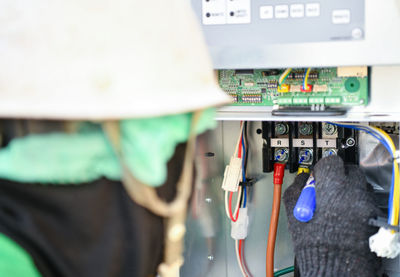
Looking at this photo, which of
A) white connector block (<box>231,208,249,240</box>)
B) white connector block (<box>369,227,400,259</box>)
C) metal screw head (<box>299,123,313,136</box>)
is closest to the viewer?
white connector block (<box>369,227,400,259</box>)

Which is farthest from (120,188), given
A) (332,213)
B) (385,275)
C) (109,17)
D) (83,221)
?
(385,275)

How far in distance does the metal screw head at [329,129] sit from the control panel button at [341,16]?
0.31 meters

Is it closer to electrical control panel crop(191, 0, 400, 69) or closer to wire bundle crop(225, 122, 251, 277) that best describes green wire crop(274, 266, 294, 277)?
wire bundle crop(225, 122, 251, 277)

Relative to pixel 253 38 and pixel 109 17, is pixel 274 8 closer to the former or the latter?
pixel 253 38

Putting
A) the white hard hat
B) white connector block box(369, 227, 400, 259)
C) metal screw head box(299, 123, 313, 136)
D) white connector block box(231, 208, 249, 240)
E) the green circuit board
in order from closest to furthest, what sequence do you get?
the white hard hat
white connector block box(369, 227, 400, 259)
the green circuit board
metal screw head box(299, 123, 313, 136)
white connector block box(231, 208, 249, 240)

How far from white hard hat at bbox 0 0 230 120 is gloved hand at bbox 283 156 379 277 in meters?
0.71

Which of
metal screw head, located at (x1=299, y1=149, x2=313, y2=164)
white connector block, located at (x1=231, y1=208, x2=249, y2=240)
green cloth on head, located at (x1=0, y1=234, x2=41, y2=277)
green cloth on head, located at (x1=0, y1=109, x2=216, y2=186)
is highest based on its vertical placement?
green cloth on head, located at (x1=0, y1=109, x2=216, y2=186)

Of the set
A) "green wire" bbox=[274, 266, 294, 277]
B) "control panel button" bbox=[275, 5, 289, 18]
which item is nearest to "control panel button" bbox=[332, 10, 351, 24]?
"control panel button" bbox=[275, 5, 289, 18]

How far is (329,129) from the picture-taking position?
1.23m

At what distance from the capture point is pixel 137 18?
1.42 feet

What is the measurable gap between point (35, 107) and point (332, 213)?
810 millimetres

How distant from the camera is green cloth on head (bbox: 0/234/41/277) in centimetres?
42

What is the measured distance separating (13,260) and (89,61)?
0.20m

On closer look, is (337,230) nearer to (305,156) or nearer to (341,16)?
(305,156)
